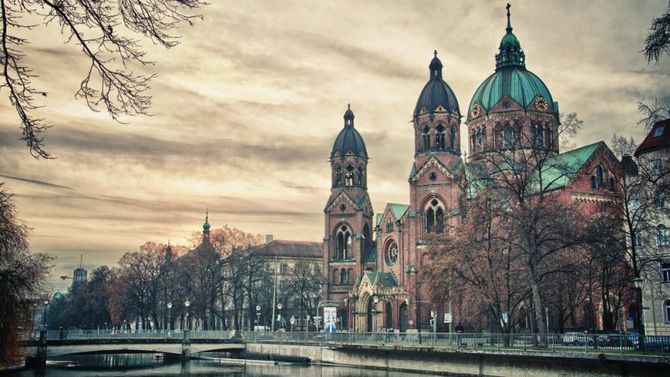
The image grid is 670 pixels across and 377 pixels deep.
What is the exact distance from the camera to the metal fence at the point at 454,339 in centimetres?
3503

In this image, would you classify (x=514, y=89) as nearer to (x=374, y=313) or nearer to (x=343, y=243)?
(x=374, y=313)

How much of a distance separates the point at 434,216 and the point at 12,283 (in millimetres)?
50629

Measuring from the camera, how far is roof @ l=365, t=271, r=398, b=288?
81125 millimetres

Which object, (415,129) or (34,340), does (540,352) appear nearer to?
(34,340)

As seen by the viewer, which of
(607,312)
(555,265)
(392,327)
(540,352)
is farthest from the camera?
(392,327)

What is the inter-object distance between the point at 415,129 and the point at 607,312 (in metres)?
37.8

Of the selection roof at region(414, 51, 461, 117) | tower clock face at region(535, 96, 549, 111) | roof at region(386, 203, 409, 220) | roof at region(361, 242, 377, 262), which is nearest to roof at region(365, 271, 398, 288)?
roof at region(386, 203, 409, 220)

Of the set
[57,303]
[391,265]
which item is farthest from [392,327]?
[57,303]

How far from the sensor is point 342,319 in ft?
301

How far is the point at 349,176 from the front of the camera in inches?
3780

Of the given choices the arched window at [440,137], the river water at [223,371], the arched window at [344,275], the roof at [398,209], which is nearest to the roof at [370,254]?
the arched window at [344,275]

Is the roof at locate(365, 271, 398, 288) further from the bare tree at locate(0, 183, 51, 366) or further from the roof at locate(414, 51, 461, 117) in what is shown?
the bare tree at locate(0, 183, 51, 366)

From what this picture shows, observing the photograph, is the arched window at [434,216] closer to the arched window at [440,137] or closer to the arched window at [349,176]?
the arched window at [440,137]

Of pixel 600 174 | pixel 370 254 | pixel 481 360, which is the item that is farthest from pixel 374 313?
pixel 481 360
